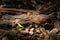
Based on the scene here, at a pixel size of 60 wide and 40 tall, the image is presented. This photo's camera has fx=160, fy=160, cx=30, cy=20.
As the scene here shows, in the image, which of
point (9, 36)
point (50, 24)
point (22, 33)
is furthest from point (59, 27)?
point (9, 36)

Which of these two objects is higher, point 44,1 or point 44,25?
point 44,1

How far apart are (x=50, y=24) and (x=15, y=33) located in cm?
69

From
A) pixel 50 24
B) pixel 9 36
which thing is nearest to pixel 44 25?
pixel 50 24

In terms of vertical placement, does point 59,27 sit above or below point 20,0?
below

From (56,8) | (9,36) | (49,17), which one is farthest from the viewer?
(56,8)

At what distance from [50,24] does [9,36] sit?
0.81 meters

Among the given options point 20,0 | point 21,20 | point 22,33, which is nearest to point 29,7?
point 20,0

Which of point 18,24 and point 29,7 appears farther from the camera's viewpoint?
point 29,7

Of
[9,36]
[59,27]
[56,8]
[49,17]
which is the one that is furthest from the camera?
[56,8]

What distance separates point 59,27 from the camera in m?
2.89

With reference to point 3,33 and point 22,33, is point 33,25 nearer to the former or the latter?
point 22,33

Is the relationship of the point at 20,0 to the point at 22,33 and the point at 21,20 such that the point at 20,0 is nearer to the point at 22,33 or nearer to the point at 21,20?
the point at 21,20

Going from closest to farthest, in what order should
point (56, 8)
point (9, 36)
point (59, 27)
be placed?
point (9, 36) < point (59, 27) < point (56, 8)

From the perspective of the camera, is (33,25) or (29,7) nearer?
(33,25)
